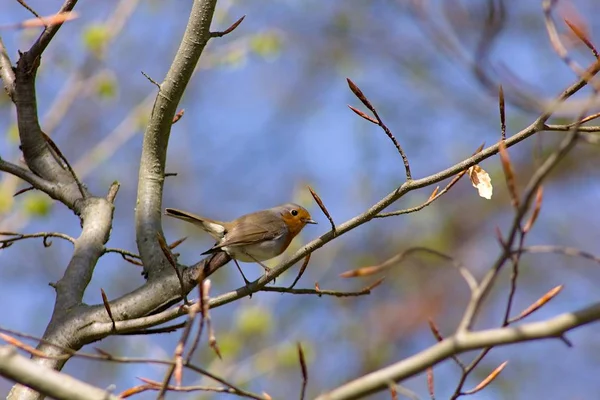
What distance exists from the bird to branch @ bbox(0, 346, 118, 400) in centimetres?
197

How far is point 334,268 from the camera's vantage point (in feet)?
33.0

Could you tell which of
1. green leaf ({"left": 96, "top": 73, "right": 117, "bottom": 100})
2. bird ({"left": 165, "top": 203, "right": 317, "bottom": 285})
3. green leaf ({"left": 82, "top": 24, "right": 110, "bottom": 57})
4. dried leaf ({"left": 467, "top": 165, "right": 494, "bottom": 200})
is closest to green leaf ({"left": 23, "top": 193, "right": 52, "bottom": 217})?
green leaf ({"left": 96, "top": 73, "right": 117, "bottom": 100})

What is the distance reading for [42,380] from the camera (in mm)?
1530

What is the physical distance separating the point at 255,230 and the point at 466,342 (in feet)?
9.18

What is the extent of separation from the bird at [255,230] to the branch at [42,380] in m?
1.97

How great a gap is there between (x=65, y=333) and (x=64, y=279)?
27cm

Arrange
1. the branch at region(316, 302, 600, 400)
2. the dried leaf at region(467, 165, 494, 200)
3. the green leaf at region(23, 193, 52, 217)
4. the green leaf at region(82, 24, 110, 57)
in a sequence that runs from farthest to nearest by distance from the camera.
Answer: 1. the green leaf at region(82, 24, 110, 57)
2. the green leaf at region(23, 193, 52, 217)
3. the dried leaf at region(467, 165, 494, 200)
4. the branch at region(316, 302, 600, 400)

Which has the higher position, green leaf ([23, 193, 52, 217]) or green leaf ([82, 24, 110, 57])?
green leaf ([82, 24, 110, 57])

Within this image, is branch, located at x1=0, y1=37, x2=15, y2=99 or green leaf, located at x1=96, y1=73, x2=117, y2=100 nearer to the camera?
branch, located at x1=0, y1=37, x2=15, y2=99

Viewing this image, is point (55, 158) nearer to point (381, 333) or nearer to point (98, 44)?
point (98, 44)

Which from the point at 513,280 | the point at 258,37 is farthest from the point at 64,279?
the point at 258,37

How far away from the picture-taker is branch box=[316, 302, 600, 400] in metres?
1.36

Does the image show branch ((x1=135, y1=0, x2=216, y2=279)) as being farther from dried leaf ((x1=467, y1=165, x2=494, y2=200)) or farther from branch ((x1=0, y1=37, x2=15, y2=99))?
dried leaf ((x1=467, y1=165, x2=494, y2=200))

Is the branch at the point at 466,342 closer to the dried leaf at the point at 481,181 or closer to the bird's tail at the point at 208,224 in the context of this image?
the dried leaf at the point at 481,181
